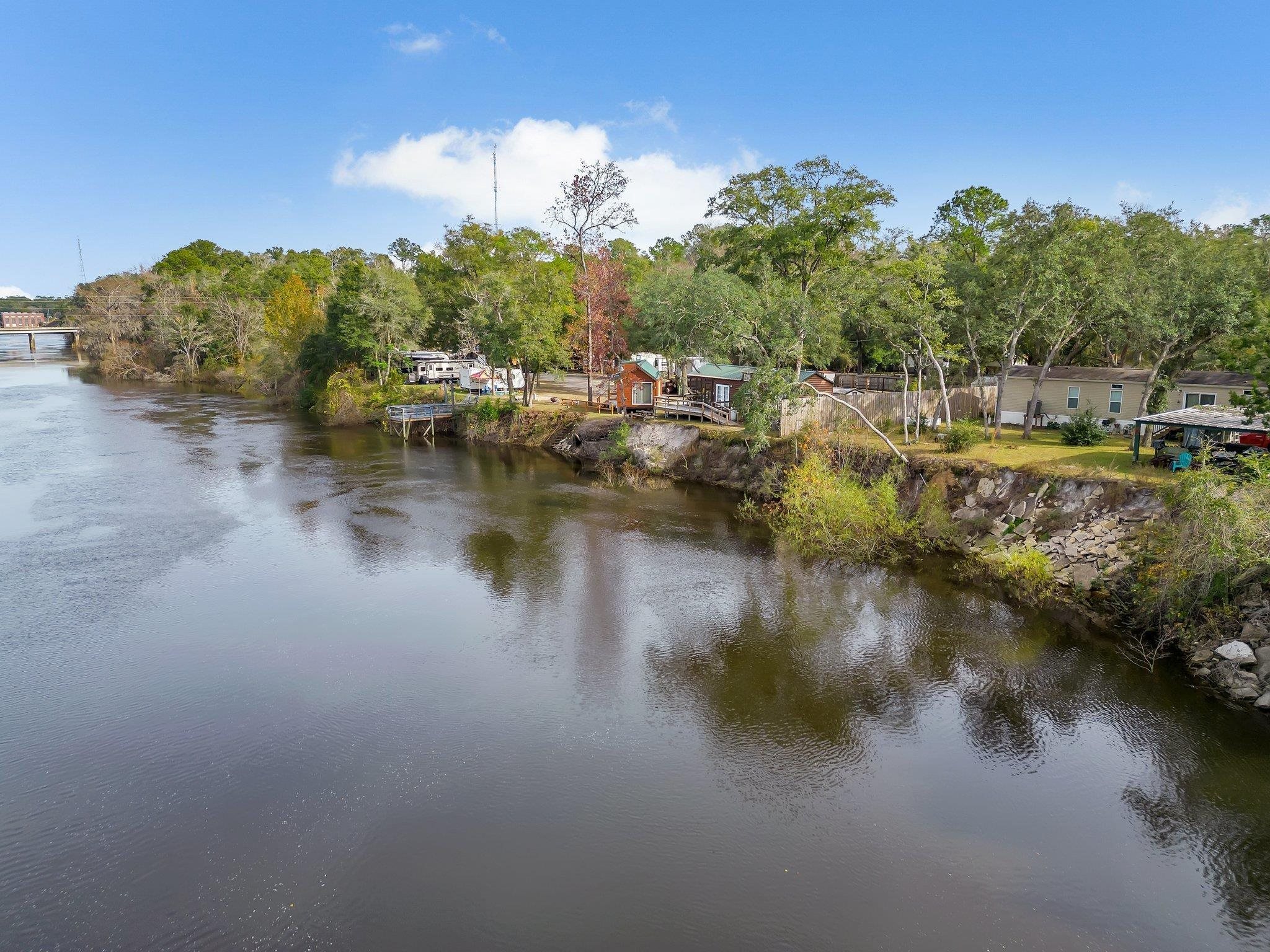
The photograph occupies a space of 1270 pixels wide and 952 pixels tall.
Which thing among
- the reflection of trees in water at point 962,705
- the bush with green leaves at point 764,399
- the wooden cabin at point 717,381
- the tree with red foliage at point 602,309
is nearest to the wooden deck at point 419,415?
the tree with red foliage at point 602,309

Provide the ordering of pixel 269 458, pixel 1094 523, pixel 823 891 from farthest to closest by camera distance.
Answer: pixel 269 458, pixel 1094 523, pixel 823 891

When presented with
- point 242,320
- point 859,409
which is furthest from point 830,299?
point 242,320

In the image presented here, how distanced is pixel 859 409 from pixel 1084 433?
9288 mm

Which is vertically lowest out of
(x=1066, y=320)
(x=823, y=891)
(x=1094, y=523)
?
(x=823, y=891)

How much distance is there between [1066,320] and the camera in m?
29.9

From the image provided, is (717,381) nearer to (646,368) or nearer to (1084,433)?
(646,368)

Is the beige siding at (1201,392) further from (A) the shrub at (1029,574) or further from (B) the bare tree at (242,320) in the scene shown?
(B) the bare tree at (242,320)

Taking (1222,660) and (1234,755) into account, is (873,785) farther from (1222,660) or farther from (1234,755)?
(1222,660)

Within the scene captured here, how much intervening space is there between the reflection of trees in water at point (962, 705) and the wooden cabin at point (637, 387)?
22.8 metres

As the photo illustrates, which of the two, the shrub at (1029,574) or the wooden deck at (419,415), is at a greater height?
the wooden deck at (419,415)

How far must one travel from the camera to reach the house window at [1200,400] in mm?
30656

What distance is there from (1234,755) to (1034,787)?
4.70 metres

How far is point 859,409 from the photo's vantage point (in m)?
34.4

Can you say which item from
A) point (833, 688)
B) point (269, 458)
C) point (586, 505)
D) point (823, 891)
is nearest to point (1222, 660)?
point (833, 688)
